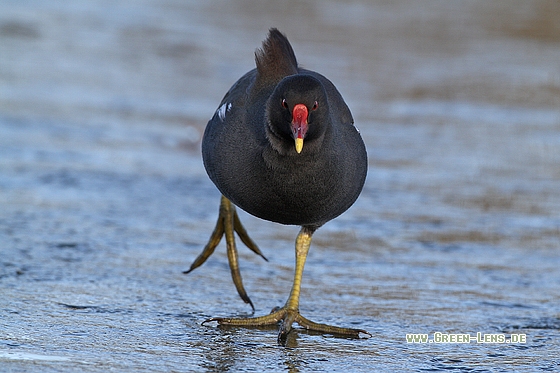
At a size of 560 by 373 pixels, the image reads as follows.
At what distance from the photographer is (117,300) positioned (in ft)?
15.1

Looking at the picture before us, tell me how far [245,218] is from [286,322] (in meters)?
2.22

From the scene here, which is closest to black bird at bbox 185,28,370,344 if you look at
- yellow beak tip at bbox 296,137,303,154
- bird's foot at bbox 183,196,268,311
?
yellow beak tip at bbox 296,137,303,154

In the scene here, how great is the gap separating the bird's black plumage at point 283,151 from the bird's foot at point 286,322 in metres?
0.43

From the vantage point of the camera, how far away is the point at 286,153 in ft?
13.5

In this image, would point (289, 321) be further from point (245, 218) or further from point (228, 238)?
point (245, 218)

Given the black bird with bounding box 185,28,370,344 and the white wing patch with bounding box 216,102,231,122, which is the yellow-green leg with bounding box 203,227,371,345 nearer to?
the black bird with bounding box 185,28,370,344

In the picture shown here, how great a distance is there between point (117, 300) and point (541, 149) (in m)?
5.50

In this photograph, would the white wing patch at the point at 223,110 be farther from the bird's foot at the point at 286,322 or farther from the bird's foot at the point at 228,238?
the bird's foot at the point at 286,322

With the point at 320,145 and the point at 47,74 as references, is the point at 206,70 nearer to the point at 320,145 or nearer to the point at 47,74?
the point at 47,74

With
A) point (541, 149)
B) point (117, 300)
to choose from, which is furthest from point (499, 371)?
point (541, 149)

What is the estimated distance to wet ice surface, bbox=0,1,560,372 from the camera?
13.5 feet

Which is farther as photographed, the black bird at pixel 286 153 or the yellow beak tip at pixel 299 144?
the black bird at pixel 286 153

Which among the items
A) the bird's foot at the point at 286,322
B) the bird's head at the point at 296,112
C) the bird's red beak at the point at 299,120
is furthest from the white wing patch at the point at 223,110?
the bird's foot at the point at 286,322

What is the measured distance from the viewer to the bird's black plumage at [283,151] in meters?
4.08
